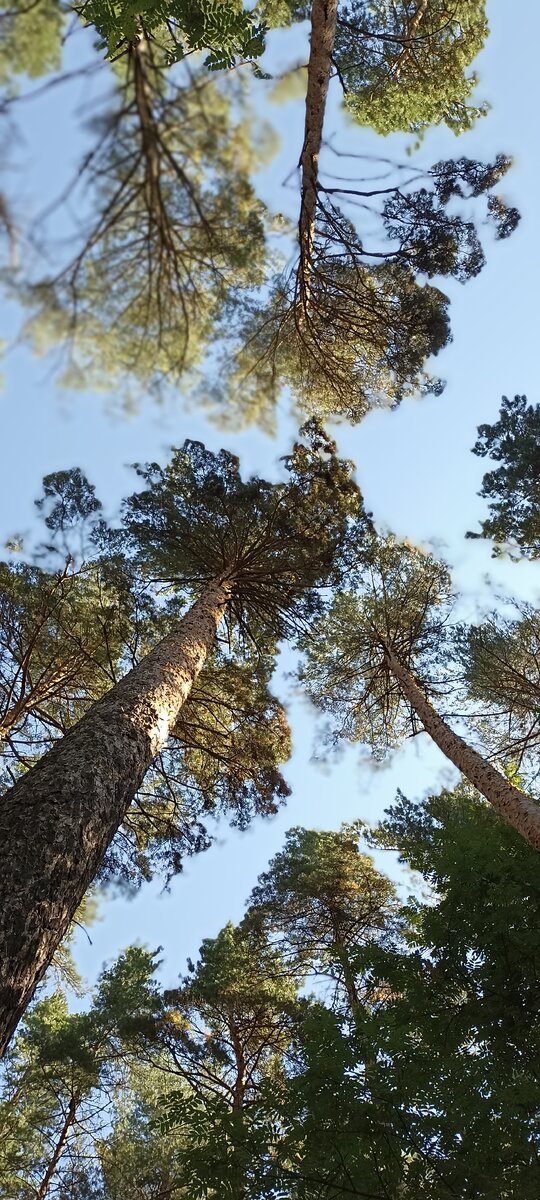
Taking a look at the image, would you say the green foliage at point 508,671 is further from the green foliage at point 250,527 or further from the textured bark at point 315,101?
the textured bark at point 315,101

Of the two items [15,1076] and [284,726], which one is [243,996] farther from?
[15,1076]

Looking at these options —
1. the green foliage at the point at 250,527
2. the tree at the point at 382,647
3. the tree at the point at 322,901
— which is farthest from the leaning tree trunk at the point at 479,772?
the tree at the point at 322,901

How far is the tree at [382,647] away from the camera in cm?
1166

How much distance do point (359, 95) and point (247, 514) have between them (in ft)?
17.6

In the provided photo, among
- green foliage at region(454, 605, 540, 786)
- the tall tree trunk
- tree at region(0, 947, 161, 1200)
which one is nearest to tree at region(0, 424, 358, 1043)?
green foliage at region(454, 605, 540, 786)

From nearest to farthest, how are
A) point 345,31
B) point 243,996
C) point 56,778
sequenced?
point 56,778
point 345,31
point 243,996

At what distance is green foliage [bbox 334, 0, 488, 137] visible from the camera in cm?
684

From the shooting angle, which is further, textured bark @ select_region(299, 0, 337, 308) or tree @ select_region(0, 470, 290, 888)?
tree @ select_region(0, 470, 290, 888)

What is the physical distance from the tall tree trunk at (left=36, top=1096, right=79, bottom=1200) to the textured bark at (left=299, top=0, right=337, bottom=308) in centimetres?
1263

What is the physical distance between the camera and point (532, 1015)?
16.3 ft

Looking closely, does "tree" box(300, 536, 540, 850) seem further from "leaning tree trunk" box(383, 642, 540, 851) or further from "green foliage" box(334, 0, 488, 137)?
"green foliage" box(334, 0, 488, 137)

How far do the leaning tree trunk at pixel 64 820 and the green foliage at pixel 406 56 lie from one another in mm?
6909

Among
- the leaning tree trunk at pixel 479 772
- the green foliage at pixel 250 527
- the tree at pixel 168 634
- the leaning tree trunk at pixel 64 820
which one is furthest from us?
the green foliage at pixel 250 527

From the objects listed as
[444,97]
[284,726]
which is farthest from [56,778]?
[444,97]
